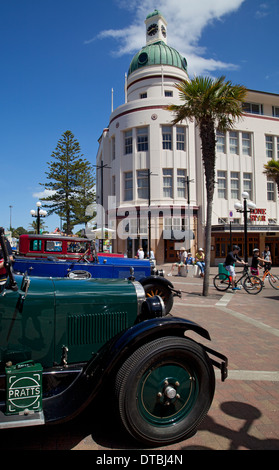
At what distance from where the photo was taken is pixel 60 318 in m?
2.86

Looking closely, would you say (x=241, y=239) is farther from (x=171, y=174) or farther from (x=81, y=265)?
(x=81, y=265)

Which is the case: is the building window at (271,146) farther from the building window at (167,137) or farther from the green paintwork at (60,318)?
the green paintwork at (60,318)

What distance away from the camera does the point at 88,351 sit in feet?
9.87

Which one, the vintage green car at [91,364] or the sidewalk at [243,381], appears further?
the sidewalk at [243,381]

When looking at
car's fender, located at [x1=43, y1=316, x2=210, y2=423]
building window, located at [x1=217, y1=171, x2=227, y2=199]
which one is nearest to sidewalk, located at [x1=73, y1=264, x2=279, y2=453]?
car's fender, located at [x1=43, y1=316, x2=210, y2=423]

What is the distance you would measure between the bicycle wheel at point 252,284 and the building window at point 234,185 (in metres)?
20.6

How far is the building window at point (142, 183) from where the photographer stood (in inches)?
1146

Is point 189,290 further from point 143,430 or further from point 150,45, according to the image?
point 150,45

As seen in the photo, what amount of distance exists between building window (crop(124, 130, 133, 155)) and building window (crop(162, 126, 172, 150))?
10.8 feet

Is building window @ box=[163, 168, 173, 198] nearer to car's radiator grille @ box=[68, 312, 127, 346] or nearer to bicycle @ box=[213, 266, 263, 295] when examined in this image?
bicycle @ box=[213, 266, 263, 295]

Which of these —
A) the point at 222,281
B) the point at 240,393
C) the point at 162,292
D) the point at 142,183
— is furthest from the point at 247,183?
the point at 240,393

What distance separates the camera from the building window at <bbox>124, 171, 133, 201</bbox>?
29797mm

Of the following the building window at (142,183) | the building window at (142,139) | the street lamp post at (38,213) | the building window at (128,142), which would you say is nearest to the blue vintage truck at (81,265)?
the street lamp post at (38,213)
